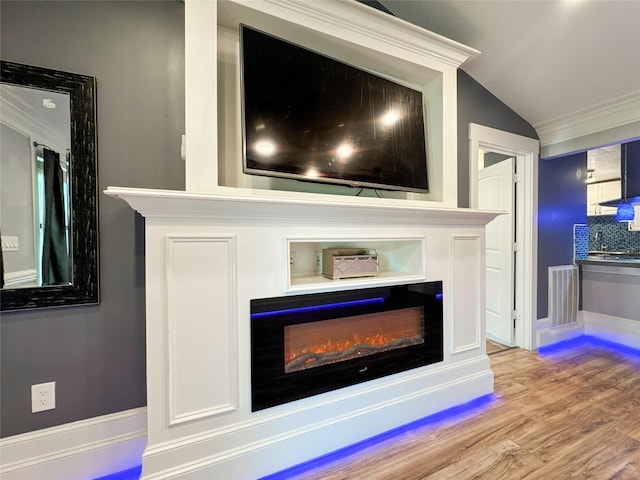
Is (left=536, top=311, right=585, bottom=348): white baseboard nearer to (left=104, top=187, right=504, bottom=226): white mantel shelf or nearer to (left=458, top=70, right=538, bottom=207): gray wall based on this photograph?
(left=458, top=70, right=538, bottom=207): gray wall

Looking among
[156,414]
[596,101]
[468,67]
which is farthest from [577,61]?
[156,414]

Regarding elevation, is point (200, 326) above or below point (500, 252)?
below

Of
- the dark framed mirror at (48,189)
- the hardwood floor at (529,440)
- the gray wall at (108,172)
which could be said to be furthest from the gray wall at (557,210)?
the dark framed mirror at (48,189)

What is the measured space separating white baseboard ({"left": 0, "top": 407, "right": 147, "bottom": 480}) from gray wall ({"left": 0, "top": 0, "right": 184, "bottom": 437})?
0.15 ft

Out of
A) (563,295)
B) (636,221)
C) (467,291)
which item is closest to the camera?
(467,291)

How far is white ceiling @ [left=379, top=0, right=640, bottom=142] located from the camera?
184cm

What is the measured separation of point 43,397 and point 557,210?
173 inches

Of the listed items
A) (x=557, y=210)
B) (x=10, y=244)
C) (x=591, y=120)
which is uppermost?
(x=591, y=120)

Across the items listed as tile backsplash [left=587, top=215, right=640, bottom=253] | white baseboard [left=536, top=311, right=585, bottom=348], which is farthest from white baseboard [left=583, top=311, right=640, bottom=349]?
tile backsplash [left=587, top=215, right=640, bottom=253]

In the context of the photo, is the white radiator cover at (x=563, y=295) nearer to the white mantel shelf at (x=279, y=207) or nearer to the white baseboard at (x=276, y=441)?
the white mantel shelf at (x=279, y=207)

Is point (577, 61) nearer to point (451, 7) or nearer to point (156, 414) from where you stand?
point (451, 7)

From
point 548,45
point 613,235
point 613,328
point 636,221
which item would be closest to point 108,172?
point 548,45

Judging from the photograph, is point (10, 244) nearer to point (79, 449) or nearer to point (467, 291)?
point (79, 449)

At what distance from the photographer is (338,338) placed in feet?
5.51
